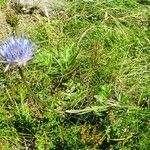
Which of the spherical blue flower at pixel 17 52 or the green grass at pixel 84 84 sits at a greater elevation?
the spherical blue flower at pixel 17 52

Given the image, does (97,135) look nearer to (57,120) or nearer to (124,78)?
(57,120)

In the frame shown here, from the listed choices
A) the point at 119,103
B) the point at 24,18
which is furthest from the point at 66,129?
the point at 24,18

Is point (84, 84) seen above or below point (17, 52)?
below

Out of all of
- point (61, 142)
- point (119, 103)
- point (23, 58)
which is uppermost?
point (23, 58)

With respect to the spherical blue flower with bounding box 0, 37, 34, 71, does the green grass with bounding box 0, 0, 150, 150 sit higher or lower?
lower

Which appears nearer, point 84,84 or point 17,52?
point 17,52
